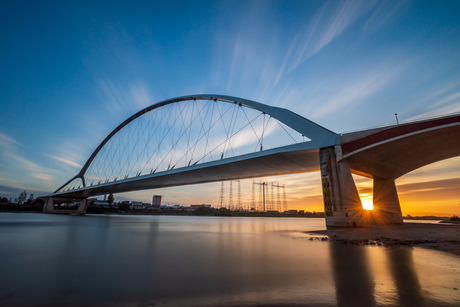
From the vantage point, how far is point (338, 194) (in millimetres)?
21312

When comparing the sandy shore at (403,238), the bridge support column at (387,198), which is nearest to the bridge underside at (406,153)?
the bridge support column at (387,198)

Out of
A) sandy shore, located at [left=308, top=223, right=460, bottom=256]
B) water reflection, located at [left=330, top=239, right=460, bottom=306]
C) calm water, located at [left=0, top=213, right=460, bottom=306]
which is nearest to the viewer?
water reflection, located at [left=330, top=239, right=460, bottom=306]

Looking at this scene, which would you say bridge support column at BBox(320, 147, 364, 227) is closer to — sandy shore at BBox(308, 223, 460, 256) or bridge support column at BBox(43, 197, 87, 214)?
sandy shore at BBox(308, 223, 460, 256)

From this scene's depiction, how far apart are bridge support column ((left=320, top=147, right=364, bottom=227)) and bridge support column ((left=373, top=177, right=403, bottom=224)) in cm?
1540

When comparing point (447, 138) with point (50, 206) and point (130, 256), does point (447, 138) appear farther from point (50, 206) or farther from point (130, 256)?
point (50, 206)

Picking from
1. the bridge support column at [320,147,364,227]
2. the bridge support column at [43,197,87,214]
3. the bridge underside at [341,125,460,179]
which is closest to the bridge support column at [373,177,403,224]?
the bridge underside at [341,125,460,179]

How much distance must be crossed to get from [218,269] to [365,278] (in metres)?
3.45

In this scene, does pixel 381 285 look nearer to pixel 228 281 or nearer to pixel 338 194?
pixel 228 281

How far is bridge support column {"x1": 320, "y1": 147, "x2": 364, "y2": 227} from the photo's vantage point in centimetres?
Result: 2067

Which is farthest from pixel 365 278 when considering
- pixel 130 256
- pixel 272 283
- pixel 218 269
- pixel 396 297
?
pixel 130 256

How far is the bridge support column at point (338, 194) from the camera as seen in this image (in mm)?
20672

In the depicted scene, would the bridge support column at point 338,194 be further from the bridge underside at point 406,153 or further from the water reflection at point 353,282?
the water reflection at point 353,282

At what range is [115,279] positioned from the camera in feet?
15.9

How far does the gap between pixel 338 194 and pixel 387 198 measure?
2007 cm
